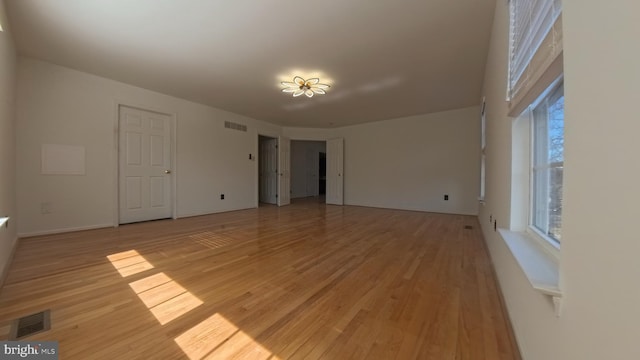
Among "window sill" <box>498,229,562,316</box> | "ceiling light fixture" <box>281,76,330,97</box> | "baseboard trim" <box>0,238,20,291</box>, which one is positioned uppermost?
"ceiling light fixture" <box>281,76,330,97</box>

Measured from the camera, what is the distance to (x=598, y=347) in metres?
0.56

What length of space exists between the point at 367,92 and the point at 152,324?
4050 millimetres

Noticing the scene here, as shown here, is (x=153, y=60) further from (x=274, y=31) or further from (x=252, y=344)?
(x=252, y=344)

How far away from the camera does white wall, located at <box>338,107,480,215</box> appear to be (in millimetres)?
5188

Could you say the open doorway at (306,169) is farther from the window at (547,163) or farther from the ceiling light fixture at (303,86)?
the window at (547,163)

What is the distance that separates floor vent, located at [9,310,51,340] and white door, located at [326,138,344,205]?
5.97 meters

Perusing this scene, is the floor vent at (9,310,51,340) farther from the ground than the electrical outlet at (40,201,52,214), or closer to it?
closer to it

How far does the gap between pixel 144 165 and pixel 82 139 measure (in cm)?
88

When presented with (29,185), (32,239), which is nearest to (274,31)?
(29,185)

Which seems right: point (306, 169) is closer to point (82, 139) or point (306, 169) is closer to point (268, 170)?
point (268, 170)

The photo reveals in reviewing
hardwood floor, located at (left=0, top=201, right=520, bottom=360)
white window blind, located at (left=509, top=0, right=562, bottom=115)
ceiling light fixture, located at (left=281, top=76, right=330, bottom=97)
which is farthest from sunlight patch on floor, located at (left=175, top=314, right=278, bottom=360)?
ceiling light fixture, located at (left=281, top=76, right=330, bottom=97)

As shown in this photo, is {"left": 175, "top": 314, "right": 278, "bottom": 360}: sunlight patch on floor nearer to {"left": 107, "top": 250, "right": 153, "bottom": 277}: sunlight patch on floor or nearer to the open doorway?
{"left": 107, "top": 250, "right": 153, "bottom": 277}: sunlight patch on floor

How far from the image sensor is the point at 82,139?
11.6 feet

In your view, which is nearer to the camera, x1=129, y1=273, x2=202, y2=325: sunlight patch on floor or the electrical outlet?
x1=129, y1=273, x2=202, y2=325: sunlight patch on floor
